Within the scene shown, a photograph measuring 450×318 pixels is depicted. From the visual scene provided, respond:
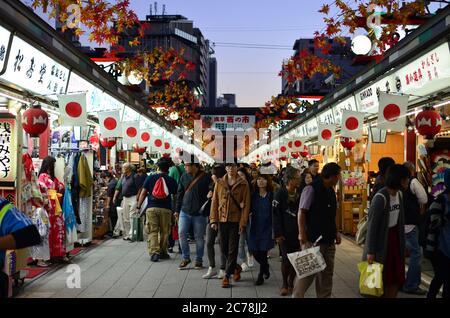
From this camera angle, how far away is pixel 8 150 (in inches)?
314

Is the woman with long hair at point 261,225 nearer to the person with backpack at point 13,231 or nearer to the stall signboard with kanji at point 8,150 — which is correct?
the stall signboard with kanji at point 8,150

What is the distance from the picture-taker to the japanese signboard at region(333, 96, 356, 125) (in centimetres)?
1329

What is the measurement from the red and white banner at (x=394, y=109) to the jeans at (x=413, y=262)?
2098mm

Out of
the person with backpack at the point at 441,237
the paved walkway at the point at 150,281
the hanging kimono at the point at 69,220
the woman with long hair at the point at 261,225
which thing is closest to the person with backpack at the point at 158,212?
the paved walkway at the point at 150,281

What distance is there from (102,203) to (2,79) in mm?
7705

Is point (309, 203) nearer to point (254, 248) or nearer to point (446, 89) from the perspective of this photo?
point (254, 248)

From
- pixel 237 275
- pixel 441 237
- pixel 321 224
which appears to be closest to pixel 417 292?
pixel 441 237

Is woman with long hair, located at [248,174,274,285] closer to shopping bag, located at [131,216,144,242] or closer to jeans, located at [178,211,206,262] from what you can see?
jeans, located at [178,211,206,262]

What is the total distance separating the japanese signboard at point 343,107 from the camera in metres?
13.3

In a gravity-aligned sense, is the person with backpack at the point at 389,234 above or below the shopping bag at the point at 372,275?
above

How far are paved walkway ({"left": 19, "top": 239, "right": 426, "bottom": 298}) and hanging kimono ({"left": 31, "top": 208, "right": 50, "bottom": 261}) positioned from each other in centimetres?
47

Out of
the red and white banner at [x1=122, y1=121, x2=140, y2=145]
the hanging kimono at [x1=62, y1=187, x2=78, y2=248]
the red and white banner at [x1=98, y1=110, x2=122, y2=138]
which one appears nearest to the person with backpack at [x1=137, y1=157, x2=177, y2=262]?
the hanging kimono at [x1=62, y1=187, x2=78, y2=248]

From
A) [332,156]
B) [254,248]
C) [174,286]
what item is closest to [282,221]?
[254,248]

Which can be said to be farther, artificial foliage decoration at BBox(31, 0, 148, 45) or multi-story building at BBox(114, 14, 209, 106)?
multi-story building at BBox(114, 14, 209, 106)
